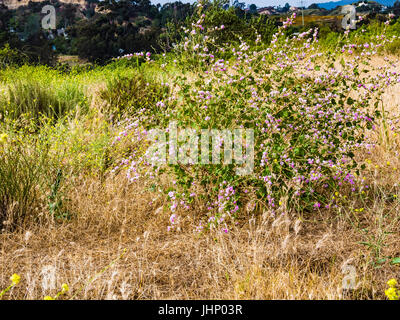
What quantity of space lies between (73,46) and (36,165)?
28000 millimetres

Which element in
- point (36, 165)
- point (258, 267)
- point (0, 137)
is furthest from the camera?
point (36, 165)

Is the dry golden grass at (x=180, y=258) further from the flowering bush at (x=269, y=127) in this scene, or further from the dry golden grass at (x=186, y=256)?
the flowering bush at (x=269, y=127)

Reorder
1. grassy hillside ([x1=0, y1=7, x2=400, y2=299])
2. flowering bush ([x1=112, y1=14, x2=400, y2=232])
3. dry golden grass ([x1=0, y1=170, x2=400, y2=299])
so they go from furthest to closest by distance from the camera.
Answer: flowering bush ([x1=112, y1=14, x2=400, y2=232]) → grassy hillside ([x1=0, y1=7, x2=400, y2=299]) → dry golden grass ([x1=0, y1=170, x2=400, y2=299])

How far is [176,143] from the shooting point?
10.9ft

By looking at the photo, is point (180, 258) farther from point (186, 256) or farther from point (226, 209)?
point (226, 209)

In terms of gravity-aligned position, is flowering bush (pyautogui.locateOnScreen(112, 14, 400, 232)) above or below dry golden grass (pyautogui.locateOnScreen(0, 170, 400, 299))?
above

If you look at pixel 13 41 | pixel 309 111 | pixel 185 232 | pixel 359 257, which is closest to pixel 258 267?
pixel 359 257

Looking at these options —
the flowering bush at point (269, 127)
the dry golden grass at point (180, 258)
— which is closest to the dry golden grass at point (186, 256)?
the dry golden grass at point (180, 258)

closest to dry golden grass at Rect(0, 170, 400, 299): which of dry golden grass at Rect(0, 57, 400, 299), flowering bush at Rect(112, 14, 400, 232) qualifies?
dry golden grass at Rect(0, 57, 400, 299)

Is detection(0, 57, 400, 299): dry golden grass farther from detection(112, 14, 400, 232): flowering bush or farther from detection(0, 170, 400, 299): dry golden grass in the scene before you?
detection(112, 14, 400, 232): flowering bush

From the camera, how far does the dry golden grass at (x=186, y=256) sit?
2459 millimetres

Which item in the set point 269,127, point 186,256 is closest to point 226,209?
point 186,256

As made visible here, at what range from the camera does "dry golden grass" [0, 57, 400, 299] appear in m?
2.46
